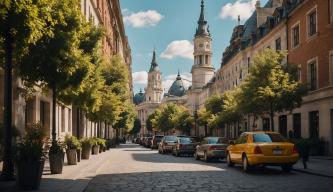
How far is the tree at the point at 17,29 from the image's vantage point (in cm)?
1048

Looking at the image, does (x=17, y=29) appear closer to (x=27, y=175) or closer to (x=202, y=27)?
(x=27, y=175)

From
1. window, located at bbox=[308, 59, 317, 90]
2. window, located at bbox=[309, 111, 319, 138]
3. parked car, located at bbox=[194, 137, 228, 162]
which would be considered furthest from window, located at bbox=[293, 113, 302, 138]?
parked car, located at bbox=[194, 137, 228, 162]

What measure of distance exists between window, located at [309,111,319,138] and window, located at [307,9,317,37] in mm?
5243

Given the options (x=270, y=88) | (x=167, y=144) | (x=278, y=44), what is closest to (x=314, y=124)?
→ (x=270, y=88)

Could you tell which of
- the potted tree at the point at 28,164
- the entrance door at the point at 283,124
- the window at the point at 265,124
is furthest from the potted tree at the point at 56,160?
the window at the point at 265,124

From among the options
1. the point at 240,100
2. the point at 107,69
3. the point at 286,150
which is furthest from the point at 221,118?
the point at 286,150

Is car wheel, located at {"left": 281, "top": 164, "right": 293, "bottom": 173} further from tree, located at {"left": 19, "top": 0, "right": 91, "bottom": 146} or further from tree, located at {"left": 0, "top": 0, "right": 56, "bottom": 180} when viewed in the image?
tree, located at {"left": 0, "top": 0, "right": 56, "bottom": 180}

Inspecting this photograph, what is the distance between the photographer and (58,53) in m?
15.6

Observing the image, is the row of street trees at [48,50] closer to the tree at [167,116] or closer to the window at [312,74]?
the window at [312,74]

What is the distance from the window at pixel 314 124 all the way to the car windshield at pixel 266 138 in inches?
530

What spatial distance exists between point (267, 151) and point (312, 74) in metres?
16.5

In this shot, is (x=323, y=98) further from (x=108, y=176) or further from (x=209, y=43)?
(x=209, y=43)

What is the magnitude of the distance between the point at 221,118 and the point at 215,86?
33.1 meters

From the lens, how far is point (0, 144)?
51.2 ft
